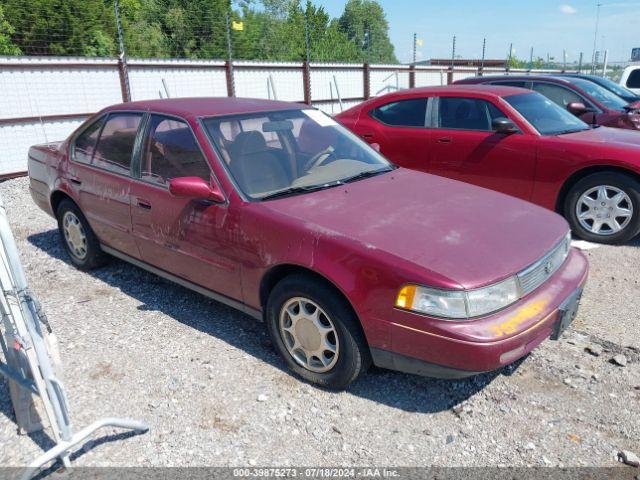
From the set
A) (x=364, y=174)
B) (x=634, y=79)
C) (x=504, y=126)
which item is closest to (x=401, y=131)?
(x=504, y=126)

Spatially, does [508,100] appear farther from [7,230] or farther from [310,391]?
[7,230]

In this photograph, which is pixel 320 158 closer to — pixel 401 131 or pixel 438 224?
pixel 438 224

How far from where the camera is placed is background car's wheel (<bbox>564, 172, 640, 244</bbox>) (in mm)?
5449

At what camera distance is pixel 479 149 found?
6188 mm

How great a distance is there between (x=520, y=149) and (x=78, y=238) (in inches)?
182

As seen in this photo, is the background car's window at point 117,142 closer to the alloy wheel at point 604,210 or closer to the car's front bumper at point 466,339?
the car's front bumper at point 466,339

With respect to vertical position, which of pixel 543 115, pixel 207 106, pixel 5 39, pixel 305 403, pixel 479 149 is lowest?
pixel 305 403

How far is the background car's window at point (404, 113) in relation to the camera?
Result: 6773mm

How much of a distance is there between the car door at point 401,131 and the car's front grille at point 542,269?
3388mm

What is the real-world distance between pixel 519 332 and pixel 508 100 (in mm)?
4261

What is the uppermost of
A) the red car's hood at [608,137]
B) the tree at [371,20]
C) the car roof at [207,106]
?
the tree at [371,20]

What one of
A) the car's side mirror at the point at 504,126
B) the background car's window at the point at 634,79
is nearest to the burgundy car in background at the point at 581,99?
the car's side mirror at the point at 504,126

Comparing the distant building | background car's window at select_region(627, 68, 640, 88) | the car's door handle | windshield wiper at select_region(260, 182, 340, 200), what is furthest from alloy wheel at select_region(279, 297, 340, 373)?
the distant building

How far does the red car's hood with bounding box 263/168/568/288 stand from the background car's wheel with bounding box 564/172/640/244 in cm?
233
